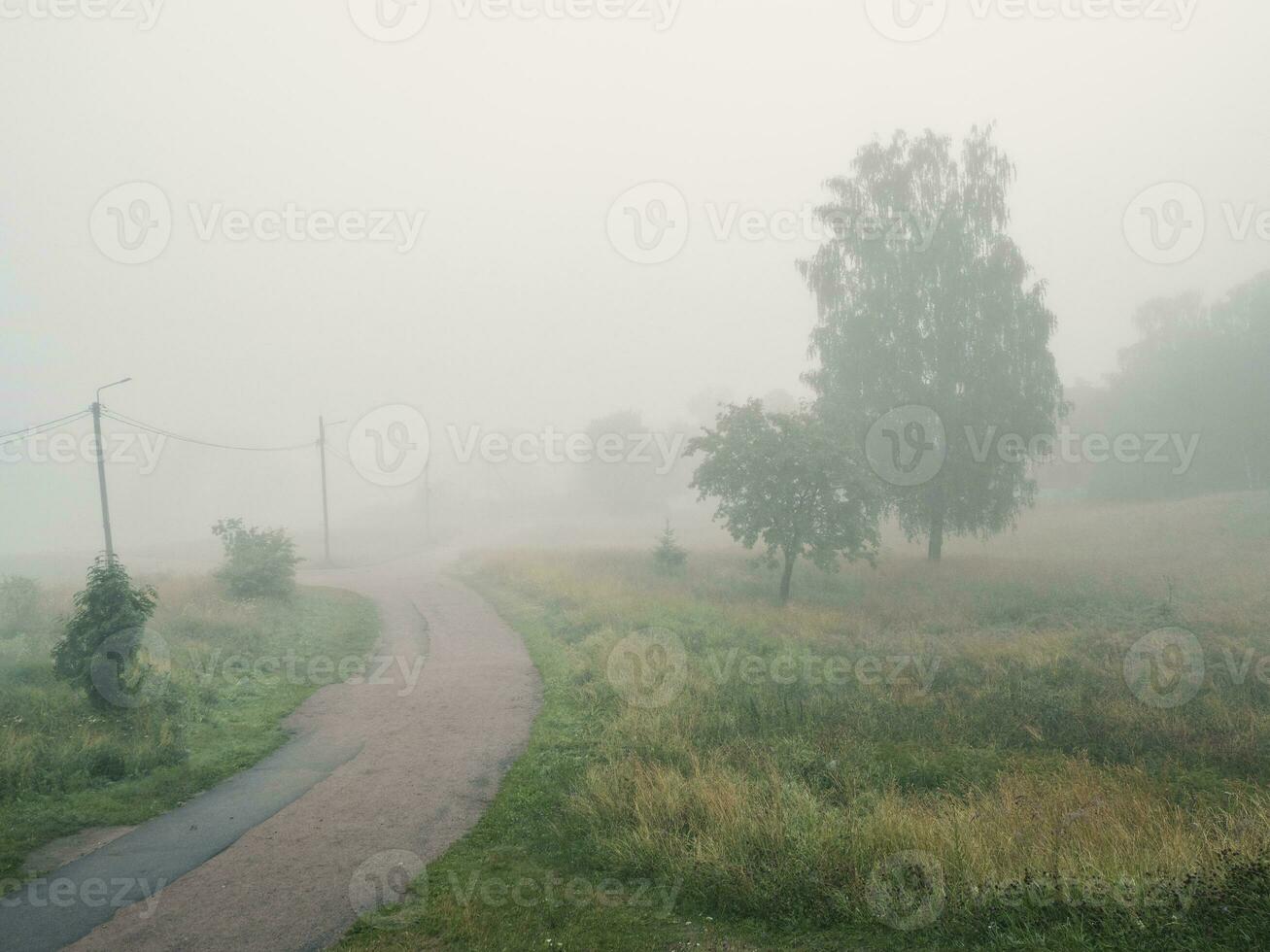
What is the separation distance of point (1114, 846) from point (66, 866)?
1019 centimetres

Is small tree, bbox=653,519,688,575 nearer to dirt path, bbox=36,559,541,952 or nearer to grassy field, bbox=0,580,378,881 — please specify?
dirt path, bbox=36,559,541,952

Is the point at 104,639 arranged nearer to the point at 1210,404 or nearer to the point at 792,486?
the point at 792,486

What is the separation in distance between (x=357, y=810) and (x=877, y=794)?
6.26m

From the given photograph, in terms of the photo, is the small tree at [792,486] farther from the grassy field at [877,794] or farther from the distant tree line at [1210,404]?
the distant tree line at [1210,404]

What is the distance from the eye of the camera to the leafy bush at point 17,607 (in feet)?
60.8

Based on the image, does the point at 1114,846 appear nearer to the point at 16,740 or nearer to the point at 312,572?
the point at 16,740

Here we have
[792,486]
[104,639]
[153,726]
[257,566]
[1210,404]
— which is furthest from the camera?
[1210,404]

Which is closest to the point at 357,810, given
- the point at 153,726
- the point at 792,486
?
the point at 153,726

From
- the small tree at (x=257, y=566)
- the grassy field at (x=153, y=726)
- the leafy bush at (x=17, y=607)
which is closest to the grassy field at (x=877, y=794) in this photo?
the grassy field at (x=153, y=726)

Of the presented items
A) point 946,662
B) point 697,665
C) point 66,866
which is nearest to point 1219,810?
point 946,662

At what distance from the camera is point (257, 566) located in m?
22.7

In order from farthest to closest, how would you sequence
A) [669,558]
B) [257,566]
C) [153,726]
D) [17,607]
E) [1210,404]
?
1. [1210,404]
2. [669,558]
3. [257,566]
4. [17,607]
5. [153,726]

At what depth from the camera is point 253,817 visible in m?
7.84

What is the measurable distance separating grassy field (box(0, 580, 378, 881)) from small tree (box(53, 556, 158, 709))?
374mm
